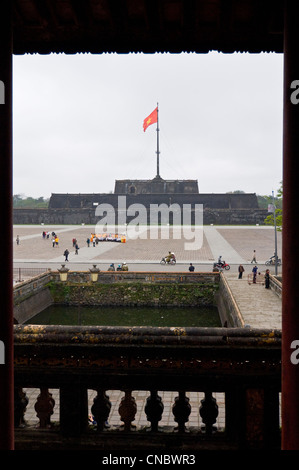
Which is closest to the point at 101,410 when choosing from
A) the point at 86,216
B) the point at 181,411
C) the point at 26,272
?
the point at 181,411

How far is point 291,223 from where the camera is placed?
1668mm

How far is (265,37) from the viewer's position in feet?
7.84

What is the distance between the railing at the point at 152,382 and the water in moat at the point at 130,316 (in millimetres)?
14773

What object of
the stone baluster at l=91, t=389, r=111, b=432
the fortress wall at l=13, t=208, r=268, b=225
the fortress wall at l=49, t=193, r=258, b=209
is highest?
the fortress wall at l=49, t=193, r=258, b=209

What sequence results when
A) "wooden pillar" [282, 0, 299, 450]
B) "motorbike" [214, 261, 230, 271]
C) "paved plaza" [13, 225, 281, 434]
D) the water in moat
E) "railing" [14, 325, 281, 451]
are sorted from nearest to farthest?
"wooden pillar" [282, 0, 299, 450], "railing" [14, 325, 281, 451], "paved plaza" [13, 225, 281, 434], the water in moat, "motorbike" [214, 261, 230, 271]

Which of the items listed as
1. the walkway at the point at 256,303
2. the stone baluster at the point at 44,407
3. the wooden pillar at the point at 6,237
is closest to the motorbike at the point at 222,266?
the walkway at the point at 256,303

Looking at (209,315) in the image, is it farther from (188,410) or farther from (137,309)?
(188,410)

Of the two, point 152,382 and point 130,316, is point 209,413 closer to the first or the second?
point 152,382

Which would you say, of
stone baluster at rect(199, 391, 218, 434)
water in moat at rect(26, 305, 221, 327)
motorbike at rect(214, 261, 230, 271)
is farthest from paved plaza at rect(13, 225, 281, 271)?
stone baluster at rect(199, 391, 218, 434)

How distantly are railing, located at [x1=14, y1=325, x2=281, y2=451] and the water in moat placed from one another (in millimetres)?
14773

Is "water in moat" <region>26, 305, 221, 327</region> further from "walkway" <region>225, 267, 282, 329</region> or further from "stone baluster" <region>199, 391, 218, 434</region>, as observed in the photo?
"stone baluster" <region>199, 391, 218, 434</region>

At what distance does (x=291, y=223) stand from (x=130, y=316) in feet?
57.9

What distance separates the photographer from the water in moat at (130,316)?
1762 centimetres

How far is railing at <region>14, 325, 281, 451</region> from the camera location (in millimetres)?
→ 2367
